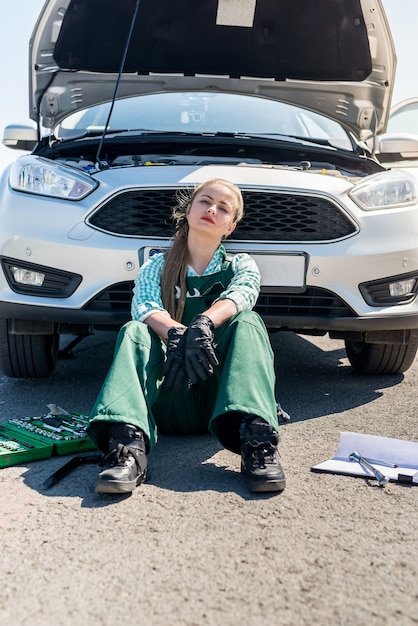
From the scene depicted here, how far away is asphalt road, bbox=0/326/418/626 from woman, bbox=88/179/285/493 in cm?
11

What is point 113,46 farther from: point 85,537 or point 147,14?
point 85,537

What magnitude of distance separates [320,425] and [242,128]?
88.5 inches

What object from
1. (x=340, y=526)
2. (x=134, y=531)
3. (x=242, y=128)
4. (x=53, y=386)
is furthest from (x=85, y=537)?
(x=242, y=128)

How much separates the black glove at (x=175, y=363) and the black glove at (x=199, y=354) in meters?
0.02

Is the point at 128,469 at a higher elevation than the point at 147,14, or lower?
lower

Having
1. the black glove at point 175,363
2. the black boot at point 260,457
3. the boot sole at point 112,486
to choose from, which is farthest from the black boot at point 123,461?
the black boot at point 260,457

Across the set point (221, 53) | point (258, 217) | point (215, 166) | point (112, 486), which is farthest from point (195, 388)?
point (221, 53)

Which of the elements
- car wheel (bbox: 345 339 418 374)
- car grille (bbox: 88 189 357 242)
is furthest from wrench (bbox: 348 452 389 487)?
car wheel (bbox: 345 339 418 374)

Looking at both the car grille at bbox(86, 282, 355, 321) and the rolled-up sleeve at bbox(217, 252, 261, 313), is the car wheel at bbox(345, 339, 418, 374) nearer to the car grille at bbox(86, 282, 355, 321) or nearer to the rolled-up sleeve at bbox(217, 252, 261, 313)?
the car grille at bbox(86, 282, 355, 321)

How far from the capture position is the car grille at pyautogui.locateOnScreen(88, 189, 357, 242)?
3.40 meters

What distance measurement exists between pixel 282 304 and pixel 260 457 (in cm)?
122

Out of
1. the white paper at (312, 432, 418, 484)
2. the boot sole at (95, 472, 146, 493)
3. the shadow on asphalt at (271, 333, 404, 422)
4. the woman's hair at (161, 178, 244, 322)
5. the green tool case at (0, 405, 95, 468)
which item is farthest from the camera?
the shadow on asphalt at (271, 333, 404, 422)

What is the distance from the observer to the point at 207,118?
4746 mm

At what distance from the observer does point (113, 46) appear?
4594 mm
